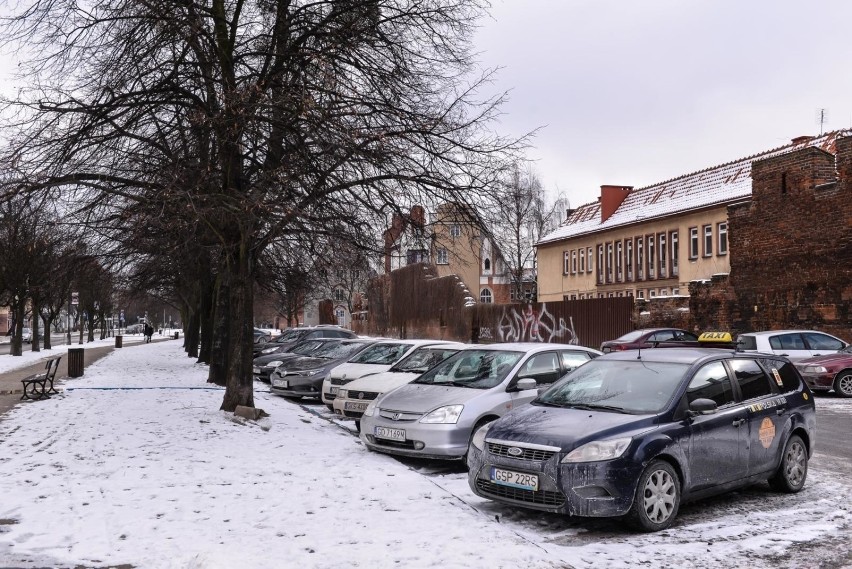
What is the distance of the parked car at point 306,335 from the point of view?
25469 millimetres

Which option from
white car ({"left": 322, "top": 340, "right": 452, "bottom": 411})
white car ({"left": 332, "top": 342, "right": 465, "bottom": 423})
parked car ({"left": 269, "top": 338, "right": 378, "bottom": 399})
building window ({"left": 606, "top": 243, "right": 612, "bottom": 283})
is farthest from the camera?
building window ({"left": 606, "top": 243, "right": 612, "bottom": 283})

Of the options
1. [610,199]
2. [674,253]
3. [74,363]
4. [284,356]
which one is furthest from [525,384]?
[610,199]

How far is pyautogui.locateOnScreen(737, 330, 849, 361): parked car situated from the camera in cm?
1961

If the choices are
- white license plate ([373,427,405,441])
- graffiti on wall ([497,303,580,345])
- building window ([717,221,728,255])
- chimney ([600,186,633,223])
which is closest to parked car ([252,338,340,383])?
white license plate ([373,427,405,441])

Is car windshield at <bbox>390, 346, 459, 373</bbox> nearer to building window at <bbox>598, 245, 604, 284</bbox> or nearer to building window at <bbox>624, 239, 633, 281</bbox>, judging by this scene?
building window at <bbox>624, 239, 633, 281</bbox>

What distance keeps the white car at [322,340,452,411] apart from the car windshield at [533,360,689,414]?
6.84m

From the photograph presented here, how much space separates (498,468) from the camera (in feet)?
23.0

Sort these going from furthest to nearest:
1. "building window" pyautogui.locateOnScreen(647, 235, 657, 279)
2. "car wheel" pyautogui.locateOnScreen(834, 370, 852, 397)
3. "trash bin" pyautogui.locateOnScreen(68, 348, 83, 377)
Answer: "building window" pyautogui.locateOnScreen(647, 235, 657, 279) < "trash bin" pyautogui.locateOnScreen(68, 348, 83, 377) < "car wheel" pyautogui.locateOnScreen(834, 370, 852, 397)

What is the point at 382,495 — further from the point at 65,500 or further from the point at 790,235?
the point at 790,235

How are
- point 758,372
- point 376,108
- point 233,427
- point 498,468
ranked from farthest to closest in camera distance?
point 376,108
point 233,427
point 758,372
point 498,468

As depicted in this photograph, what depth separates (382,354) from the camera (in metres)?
16.4

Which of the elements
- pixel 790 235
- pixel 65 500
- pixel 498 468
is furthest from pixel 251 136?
pixel 790 235

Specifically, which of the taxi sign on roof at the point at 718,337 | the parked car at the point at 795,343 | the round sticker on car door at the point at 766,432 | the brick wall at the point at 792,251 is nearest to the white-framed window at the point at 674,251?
the brick wall at the point at 792,251

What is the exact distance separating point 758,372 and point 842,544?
7.41 ft
